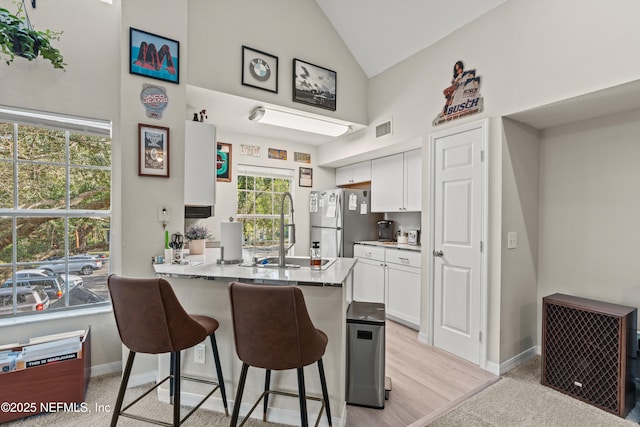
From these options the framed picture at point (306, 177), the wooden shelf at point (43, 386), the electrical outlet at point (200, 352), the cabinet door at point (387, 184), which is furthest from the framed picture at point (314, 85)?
the wooden shelf at point (43, 386)

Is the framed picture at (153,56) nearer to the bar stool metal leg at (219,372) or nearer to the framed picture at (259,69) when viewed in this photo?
the framed picture at (259,69)

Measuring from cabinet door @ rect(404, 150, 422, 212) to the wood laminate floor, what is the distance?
60.8 inches

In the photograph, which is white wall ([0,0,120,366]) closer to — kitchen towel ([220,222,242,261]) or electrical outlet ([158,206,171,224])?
electrical outlet ([158,206,171,224])

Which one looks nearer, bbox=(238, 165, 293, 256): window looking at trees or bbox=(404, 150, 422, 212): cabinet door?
bbox=(404, 150, 422, 212): cabinet door

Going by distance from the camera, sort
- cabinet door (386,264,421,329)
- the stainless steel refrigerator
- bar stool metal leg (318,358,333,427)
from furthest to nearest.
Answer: the stainless steel refrigerator → cabinet door (386,264,421,329) → bar stool metal leg (318,358,333,427)

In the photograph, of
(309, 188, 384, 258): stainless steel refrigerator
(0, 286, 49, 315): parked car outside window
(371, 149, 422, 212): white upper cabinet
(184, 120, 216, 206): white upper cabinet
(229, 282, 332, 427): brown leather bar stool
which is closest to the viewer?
(229, 282, 332, 427): brown leather bar stool

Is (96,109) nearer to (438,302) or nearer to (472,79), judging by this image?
(472,79)

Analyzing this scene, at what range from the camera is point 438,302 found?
3.02m

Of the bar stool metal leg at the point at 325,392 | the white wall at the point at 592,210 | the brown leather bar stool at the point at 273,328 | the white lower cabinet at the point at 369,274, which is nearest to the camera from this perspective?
the brown leather bar stool at the point at 273,328

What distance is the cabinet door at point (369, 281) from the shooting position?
3.88 m

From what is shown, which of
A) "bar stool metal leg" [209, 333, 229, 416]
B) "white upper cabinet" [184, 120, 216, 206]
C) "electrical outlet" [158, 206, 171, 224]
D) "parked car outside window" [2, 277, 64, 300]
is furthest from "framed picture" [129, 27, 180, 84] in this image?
"bar stool metal leg" [209, 333, 229, 416]

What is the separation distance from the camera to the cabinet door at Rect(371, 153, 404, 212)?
3914 millimetres

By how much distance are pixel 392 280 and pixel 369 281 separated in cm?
42

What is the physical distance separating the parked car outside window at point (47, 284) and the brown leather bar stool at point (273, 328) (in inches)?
77.6
